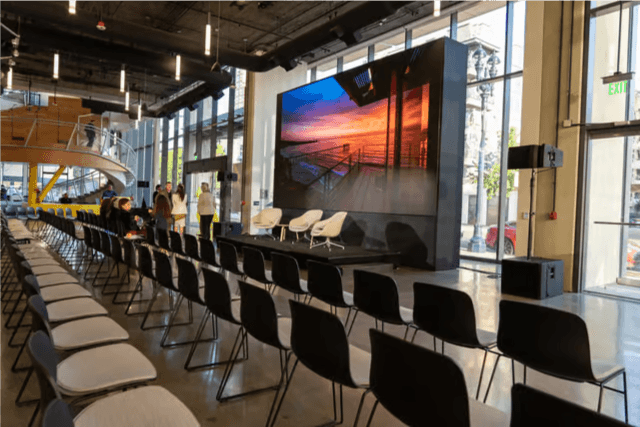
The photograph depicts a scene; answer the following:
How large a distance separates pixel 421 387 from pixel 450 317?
1327 millimetres

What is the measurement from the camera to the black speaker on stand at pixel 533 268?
6273 millimetres

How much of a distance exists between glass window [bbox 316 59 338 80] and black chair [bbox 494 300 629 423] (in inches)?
463

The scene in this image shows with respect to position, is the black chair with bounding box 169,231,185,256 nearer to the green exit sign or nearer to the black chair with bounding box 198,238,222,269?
the black chair with bounding box 198,238,222,269

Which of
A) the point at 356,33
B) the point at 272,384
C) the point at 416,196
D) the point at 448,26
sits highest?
the point at 448,26

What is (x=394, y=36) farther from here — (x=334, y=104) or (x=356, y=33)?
(x=356, y=33)

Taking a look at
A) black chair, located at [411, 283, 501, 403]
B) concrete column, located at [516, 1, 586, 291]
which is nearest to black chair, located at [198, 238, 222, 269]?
black chair, located at [411, 283, 501, 403]

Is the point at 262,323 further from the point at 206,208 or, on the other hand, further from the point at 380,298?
the point at 206,208

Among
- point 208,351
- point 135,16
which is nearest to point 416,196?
point 208,351

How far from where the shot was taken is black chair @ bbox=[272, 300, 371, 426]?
2084 mm

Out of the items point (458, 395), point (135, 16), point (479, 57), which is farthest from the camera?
point (135, 16)

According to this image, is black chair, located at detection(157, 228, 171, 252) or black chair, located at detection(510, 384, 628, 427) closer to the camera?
black chair, located at detection(510, 384, 628, 427)

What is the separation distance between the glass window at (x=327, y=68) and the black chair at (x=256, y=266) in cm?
955

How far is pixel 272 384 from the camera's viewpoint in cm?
307

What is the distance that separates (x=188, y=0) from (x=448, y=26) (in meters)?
5.96
